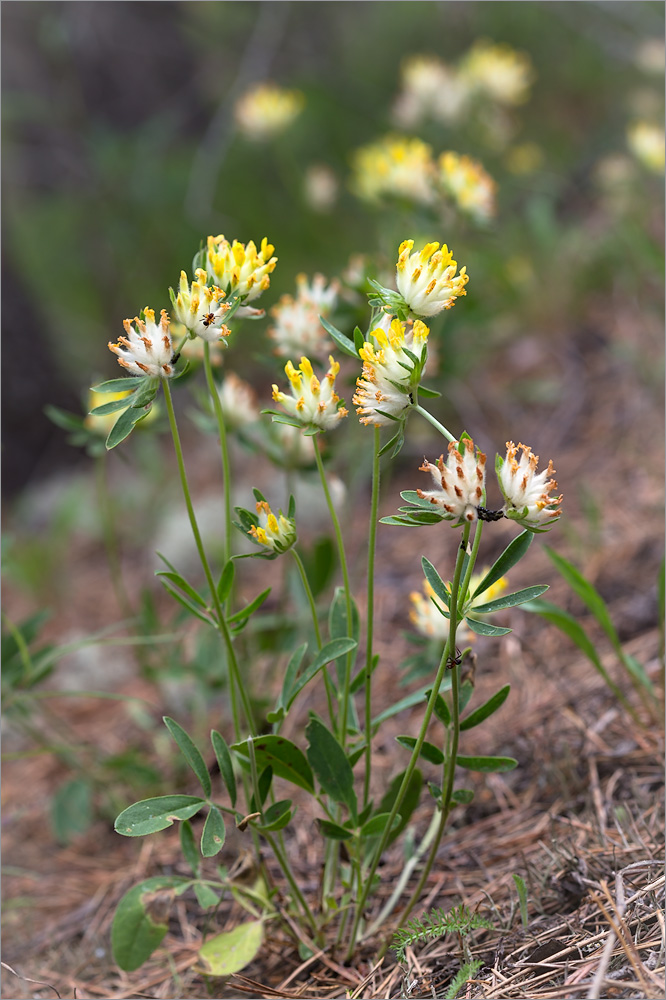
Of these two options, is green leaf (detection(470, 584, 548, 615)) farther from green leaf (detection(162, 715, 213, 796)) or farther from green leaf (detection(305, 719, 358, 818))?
green leaf (detection(162, 715, 213, 796))

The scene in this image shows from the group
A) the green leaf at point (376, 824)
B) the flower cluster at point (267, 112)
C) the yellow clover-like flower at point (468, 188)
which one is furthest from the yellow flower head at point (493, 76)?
the green leaf at point (376, 824)

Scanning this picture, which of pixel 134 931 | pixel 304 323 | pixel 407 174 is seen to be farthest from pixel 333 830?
pixel 407 174

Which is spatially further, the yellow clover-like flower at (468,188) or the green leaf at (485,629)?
the yellow clover-like flower at (468,188)

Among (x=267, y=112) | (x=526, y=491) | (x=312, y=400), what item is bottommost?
(x=526, y=491)

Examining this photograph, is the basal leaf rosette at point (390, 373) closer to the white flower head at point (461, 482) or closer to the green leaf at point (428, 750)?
the white flower head at point (461, 482)

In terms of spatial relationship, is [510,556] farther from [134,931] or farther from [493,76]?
[493,76]

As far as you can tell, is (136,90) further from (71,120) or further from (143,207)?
(143,207)
